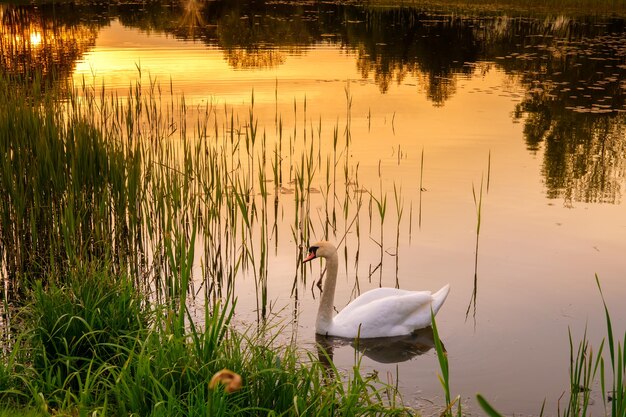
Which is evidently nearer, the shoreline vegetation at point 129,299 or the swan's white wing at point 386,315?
the shoreline vegetation at point 129,299

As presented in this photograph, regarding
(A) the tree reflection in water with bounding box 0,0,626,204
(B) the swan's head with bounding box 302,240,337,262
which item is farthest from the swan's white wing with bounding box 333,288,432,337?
(A) the tree reflection in water with bounding box 0,0,626,204

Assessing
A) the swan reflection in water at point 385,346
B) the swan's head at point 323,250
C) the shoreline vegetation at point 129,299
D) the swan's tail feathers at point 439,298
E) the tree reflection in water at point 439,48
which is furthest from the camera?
the tree reflection in water at point 439,48

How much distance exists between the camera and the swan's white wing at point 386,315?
710 centimetres

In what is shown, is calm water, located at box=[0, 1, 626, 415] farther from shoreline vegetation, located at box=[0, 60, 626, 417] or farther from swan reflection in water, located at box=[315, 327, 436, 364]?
shoreline vegetation, located at box=[0, 60, 626, 417]

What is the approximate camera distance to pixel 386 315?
23.4 feet

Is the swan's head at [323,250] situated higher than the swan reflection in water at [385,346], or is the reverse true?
the swan's head at [323,250]

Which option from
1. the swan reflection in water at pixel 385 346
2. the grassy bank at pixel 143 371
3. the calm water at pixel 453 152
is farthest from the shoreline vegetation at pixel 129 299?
the calm water at pixel 453 152

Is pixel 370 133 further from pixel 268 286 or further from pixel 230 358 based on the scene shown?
pixel 230 358

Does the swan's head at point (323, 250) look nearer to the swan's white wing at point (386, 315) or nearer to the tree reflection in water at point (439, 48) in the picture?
the swan's white wing at point (386, 315)

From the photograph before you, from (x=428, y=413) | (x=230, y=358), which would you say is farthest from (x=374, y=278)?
(x=230, y=358)

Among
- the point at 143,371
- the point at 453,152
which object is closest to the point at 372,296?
the point at 143,371

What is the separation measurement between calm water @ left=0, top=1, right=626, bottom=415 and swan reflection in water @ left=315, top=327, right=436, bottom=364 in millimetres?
31

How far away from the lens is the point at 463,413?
566cm

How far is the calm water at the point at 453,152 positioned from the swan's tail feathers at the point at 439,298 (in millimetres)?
266
